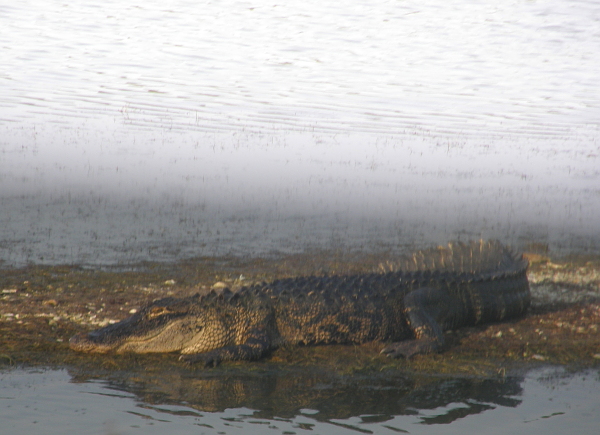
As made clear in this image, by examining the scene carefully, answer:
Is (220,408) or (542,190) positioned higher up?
(542,190)

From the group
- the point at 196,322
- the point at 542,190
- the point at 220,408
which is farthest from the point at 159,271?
the point at 542,190

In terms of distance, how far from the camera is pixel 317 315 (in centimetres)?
502

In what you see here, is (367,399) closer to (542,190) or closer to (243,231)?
(243,231)

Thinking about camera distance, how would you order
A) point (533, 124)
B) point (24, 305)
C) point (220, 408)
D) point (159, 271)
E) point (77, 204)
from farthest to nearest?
point (533, 124)
point (77, 204)
point (159, 271)
point (24, 305)
point (220, 408)

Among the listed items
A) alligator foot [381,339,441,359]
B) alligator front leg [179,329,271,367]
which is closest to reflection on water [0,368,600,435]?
alligator front leg [179,329,271,367]

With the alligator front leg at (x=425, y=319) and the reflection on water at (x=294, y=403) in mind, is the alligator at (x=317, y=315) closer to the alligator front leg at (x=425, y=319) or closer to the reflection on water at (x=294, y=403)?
the alligator front leg at (x=425, y=319)

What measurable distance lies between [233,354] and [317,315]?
2.43 ft

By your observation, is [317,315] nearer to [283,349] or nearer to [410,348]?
[283,349]

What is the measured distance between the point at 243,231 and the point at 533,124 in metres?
10.2

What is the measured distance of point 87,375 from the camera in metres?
4.26

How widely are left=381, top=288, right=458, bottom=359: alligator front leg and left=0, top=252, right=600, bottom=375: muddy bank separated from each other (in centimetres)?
10

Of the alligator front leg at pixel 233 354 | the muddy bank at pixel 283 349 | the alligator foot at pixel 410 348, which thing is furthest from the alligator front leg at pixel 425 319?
the alligator front leg at pixel 233 354

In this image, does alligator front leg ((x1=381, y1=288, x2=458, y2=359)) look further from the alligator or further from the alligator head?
the alligator head

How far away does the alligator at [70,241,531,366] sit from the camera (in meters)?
4.75
